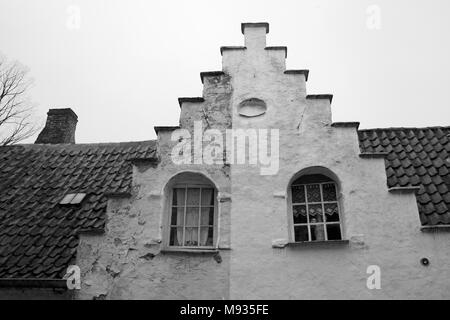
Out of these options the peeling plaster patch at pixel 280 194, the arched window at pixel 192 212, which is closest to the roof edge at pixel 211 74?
the arched window at pixel 192 212

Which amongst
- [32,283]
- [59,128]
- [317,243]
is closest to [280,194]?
[317,243]

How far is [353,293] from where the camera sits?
22.5 ft

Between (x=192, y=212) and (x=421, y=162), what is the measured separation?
5098 millimetres

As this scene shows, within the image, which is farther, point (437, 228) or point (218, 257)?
point (218, 257)

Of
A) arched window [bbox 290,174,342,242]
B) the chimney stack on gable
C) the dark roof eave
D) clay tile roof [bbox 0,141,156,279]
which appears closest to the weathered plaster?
arched window [bbox 290,174,342,242]

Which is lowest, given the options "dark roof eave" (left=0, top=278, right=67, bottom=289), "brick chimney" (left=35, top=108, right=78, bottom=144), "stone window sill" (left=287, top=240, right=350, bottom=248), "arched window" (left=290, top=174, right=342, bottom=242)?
"dark roof eave" (left=0, top=278, right=67, bottom=289)

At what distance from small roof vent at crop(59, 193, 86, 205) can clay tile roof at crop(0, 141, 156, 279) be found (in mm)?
83

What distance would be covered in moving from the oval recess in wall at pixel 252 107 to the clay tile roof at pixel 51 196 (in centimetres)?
215

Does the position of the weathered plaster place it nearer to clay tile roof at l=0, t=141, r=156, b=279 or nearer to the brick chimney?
clay tile roof at l=0, t=141, r=156, b=279

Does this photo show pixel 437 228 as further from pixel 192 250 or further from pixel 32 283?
pixel 32 283

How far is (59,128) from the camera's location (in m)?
14.7

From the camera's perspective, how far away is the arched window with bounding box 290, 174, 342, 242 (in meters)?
7.62
